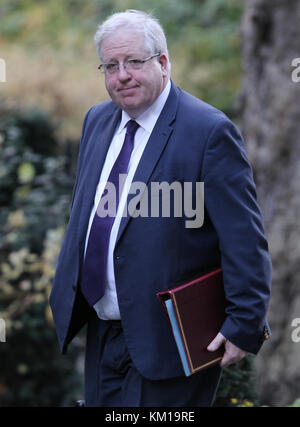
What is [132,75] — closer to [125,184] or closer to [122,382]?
[125,184]

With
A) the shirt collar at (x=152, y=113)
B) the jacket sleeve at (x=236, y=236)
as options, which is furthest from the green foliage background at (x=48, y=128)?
the jacket sleeve at (x=236, y=236)

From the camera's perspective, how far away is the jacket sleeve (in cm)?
250

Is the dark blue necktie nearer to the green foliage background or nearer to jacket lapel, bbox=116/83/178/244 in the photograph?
jacket lapel, bbox=116/83/178/244

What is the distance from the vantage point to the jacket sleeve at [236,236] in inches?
98.5

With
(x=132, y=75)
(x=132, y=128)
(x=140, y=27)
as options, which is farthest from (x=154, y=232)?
(x=140, y=27)

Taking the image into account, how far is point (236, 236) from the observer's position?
8.22ft

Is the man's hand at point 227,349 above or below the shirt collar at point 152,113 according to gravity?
below

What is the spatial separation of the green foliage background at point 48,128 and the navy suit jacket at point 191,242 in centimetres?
98

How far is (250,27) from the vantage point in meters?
7.32

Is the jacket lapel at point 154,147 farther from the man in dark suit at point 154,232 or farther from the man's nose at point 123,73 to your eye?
the man's nose at point 123,73

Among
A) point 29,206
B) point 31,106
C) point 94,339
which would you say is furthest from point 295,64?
point 94,339

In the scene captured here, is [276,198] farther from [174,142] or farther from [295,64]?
[174,142]

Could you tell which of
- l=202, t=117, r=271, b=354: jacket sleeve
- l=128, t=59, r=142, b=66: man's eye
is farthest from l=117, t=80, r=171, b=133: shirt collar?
l=202, t=117, r=271, b=354: jacket sleeve

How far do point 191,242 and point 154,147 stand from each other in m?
0.44
